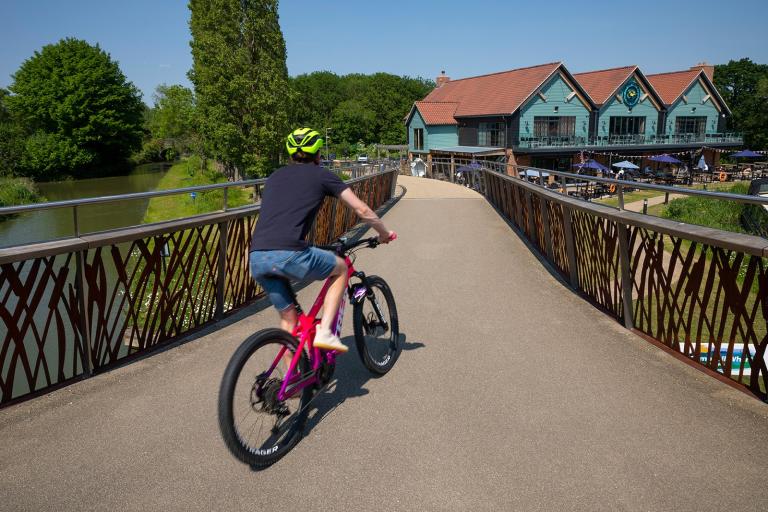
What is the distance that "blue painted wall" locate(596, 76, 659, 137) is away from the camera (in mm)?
49531

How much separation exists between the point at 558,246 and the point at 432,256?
2.33 metres

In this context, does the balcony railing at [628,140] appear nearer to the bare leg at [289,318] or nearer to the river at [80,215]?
the river at [80,215]

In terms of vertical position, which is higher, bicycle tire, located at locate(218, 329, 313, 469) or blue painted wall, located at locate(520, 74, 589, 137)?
blue painted wall, located at locate(520, 74, 589, 137)

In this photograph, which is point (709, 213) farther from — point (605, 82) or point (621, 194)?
point (605, 82)

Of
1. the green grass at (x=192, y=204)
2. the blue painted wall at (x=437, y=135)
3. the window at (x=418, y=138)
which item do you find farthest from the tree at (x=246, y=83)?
the window at (x=418, y=138)

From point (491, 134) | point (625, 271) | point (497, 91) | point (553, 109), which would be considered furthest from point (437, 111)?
point (625, 271)

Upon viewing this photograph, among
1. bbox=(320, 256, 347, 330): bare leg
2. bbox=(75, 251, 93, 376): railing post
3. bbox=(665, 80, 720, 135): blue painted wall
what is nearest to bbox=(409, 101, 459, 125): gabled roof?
bbox=(665, 80, 720, 135): blue painted wall

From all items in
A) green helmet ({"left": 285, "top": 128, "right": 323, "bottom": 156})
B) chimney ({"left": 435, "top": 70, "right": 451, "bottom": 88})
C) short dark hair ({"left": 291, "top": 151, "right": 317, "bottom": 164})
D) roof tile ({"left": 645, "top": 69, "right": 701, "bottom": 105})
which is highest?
chimney ({"left": 435, "top": 70, "right": 451, "bottom": 88})

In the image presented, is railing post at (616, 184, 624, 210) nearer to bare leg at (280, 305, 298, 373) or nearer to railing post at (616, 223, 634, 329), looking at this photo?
railing post at (616, 223, 634, 329)

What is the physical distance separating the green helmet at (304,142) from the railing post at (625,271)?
329 centimetres

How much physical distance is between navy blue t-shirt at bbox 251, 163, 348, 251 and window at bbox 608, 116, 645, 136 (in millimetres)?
51470

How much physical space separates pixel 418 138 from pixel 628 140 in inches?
749

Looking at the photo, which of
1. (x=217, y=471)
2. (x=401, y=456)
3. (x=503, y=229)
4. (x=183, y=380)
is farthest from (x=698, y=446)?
(x=503, y=229)

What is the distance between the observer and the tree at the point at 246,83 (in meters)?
35.3
